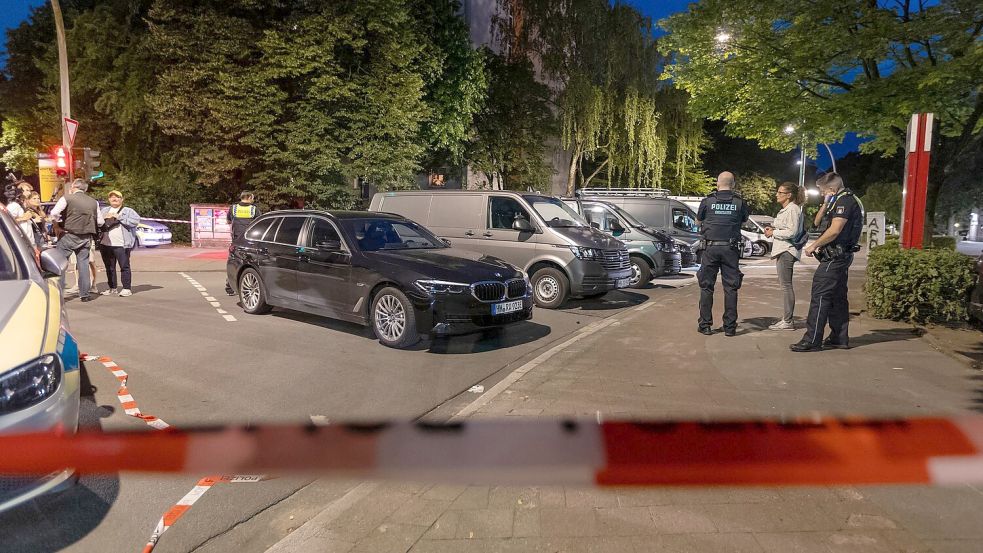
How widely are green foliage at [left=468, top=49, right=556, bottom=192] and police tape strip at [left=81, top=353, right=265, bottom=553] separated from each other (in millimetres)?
23285

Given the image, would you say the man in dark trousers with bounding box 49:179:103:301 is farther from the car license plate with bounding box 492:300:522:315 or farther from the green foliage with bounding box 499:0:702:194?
the green foliage with bounding box 499:0:702:194

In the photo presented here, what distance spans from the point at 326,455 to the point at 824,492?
2.60 metres

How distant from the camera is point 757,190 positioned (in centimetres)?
4594

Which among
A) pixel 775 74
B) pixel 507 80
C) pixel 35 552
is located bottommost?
pixel 35 552

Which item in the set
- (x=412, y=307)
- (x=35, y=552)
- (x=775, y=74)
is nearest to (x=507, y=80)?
(x=775, y=74)

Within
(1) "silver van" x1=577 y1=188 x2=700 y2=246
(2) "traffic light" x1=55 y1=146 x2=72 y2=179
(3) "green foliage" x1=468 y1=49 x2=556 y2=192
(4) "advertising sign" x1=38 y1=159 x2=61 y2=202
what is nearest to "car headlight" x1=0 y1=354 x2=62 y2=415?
(1) "silver van" x1=577 y1=188 x2=700 y2=246

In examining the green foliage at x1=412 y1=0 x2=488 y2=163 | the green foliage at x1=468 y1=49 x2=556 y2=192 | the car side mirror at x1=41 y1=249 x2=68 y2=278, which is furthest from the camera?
the green foliage at x1=468 y1=49 x2=556 y2=192

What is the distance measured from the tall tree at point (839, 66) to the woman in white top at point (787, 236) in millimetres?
3412

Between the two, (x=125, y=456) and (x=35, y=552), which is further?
(x=35, y=552)

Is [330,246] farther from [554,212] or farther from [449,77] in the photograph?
[449,77]

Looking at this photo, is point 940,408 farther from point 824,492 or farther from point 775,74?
point 775,74

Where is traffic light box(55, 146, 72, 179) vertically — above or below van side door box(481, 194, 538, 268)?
above

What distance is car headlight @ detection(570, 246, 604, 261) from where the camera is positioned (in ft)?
33.1

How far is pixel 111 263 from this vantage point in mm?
11102
